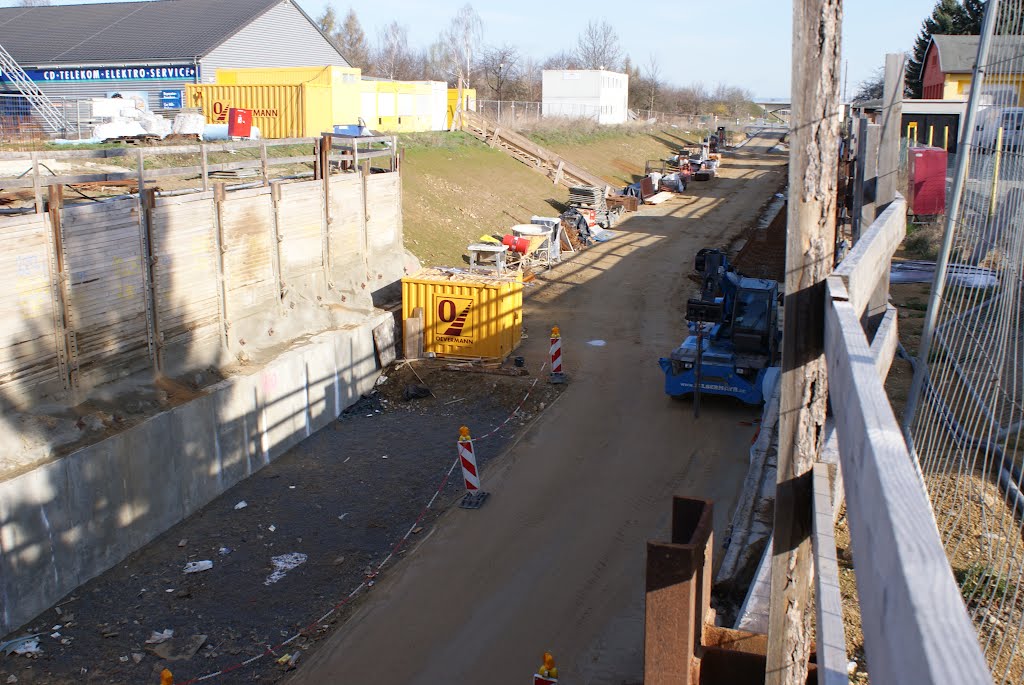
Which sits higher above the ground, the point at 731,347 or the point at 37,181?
the point at 37,181

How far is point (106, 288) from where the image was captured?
1383 cm

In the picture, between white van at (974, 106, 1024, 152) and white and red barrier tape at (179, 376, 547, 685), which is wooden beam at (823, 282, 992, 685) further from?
white and red barrier tape at (179, 376, 547, 685)

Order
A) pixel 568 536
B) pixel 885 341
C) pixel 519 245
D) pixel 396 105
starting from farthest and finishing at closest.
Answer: pixel 396 105
pixel 519 245
pixel 568 536
pixel 885 341

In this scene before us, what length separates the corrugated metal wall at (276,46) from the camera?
158 feet

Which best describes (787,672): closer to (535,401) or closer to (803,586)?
(803,586)

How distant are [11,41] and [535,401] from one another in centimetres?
4952

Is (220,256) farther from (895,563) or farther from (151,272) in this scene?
(895,563)

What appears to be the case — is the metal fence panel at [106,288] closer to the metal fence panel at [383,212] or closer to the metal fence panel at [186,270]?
the metal fence panel at [186,270]

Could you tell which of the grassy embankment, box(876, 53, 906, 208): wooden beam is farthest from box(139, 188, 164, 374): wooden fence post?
the grassy embankment

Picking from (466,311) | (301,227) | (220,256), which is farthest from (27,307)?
(466,311)

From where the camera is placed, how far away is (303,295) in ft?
62.1

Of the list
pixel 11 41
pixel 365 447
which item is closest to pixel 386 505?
Result: pixel 365 447

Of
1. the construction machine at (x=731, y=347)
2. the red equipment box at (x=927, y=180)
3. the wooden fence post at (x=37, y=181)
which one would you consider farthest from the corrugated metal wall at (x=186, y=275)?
the red equipment box at (x=927, y=180)

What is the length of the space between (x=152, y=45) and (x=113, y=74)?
2550 mm
